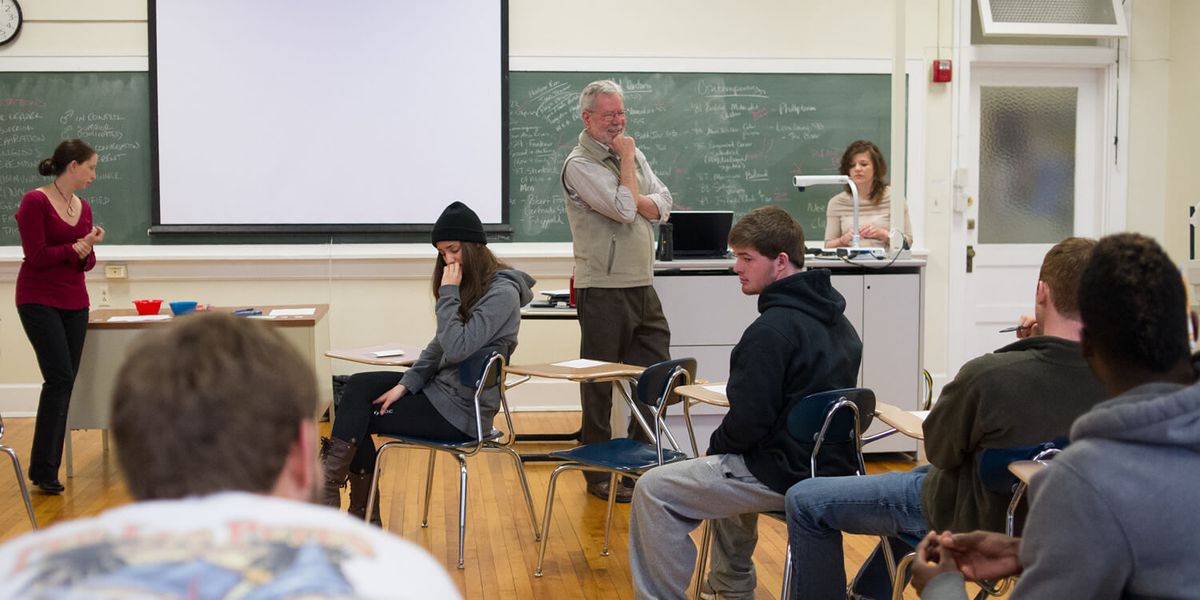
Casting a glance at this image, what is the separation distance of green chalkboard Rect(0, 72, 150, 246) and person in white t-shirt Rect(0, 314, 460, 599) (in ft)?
20.1

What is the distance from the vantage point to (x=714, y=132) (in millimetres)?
6957

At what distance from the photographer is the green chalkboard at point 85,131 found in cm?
656

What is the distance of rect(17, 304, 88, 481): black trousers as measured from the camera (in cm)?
486

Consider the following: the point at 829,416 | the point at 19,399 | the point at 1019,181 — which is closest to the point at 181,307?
the point at 19,399

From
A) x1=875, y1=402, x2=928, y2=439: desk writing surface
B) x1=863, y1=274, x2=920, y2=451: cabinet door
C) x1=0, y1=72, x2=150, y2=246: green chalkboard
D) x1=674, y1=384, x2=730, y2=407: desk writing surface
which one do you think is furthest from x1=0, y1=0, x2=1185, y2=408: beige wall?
x1=875, y1=402, x2=928, y2=439: desk writing surface

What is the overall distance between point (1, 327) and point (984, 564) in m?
6.41

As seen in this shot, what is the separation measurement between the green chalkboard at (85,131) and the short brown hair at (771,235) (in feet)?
15.2

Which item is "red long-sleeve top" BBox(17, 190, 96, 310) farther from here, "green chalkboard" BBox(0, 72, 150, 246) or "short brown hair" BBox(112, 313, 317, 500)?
"short brown hair" BBox(112, 313, 317, 500)

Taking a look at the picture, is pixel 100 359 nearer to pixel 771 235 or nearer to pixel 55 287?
pixel 55 287

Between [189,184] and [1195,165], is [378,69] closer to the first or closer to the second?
[189,184]

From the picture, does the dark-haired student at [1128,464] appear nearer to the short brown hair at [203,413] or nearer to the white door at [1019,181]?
the short brown hair at [203,413]

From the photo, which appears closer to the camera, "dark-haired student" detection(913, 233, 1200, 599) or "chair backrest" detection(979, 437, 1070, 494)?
"dark-haired student" detection(913, 233, 1200, 599)

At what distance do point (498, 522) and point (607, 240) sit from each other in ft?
4.10

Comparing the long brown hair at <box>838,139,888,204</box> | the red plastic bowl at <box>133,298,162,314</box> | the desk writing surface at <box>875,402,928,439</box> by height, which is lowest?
the desk writing surface at <box>875,402,928,439</box>
